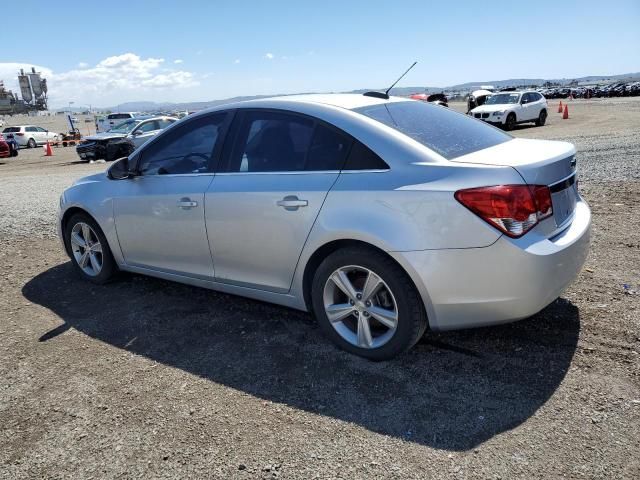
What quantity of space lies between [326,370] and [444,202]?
1.29 meters

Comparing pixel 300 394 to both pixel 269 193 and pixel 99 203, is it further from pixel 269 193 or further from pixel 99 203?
pixel 99 203

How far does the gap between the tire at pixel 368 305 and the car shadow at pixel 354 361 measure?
141 mm

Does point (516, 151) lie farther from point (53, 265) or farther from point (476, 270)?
point (53, 265)

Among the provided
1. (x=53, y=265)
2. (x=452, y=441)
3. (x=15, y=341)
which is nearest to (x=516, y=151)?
(x=452, y=441)

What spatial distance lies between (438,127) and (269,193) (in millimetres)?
1248

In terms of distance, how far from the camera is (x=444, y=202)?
287cm

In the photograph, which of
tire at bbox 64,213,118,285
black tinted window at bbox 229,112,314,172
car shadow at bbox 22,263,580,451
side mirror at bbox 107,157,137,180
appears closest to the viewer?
car shadow at bbox 22,263,580,451

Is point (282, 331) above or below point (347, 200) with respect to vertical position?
below

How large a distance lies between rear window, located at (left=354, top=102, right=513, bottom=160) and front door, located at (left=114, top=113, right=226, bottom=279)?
133 cm

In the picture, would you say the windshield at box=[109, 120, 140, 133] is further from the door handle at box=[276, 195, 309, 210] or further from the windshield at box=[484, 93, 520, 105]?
the door handle at box=[276, 195, 309, 210]

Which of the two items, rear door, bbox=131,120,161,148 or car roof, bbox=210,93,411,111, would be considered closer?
car roof, bbox=210,93,411,111

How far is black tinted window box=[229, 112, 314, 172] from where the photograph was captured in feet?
11.6

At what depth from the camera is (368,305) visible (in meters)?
3.26

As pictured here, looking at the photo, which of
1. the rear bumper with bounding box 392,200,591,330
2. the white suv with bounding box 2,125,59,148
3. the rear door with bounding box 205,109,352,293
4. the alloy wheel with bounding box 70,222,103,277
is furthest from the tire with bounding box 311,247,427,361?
the white suv with bounding box 2,125,59,148
